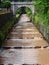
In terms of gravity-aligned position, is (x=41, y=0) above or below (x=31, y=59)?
above

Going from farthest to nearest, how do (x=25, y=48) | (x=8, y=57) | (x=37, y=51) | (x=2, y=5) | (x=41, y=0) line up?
(x=2, y=5)
(x=41, y=0)
(x=25, y=48)
(x=37, y=51)
(x=8, y=57)

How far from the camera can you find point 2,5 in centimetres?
6197

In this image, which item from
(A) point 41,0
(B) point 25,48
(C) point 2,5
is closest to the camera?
(B) point 25,48

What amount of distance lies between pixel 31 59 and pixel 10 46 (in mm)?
6282

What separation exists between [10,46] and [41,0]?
18.1 feet

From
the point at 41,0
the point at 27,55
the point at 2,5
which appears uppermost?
the point at 41,0

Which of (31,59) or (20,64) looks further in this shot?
(31,59)

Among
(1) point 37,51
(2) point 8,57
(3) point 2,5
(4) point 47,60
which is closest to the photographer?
(4) point 47,60

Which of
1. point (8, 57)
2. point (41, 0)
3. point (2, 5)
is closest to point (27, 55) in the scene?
point (8, 57)

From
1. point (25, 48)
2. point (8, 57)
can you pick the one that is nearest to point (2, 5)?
point (25, 48)

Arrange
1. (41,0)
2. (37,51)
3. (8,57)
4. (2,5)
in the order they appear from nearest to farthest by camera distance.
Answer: (8,57) < (37,51) < (41,0) < (2,5)

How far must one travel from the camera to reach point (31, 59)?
18156 mm

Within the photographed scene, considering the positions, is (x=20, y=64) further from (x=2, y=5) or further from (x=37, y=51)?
(x=2, y=5)

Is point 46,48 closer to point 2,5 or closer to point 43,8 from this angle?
point 43,8
